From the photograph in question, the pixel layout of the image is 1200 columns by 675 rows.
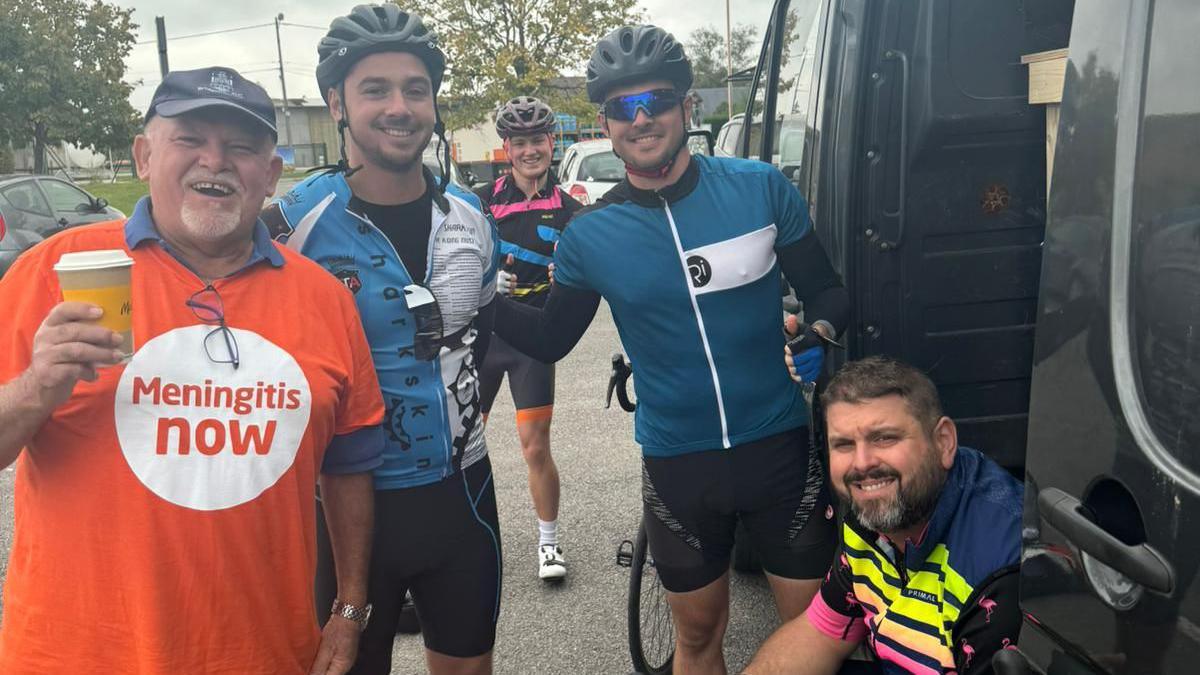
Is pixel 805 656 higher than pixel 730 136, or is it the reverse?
pixel 730 136

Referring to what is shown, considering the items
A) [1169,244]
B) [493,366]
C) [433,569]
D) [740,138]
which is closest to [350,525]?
[433,569]

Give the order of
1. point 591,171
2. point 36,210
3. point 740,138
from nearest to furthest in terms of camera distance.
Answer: point 740,138 < point 36,210 < point 591,171

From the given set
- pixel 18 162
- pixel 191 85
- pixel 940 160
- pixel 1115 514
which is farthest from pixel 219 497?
pixel 18 162

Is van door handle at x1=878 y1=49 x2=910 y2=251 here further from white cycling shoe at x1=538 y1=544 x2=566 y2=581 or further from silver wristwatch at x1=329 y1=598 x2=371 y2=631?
white cycling shoe at x1=538 y1=544 x2=566 y2=581

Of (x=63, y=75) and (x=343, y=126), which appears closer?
(x=343, y=126)

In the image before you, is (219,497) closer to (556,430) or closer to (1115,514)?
(1115,514)

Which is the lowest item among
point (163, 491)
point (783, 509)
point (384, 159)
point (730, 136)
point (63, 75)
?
point (783, 509)

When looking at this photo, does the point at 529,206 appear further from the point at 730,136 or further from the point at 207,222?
the point at 207,222

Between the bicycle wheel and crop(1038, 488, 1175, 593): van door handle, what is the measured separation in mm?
1934

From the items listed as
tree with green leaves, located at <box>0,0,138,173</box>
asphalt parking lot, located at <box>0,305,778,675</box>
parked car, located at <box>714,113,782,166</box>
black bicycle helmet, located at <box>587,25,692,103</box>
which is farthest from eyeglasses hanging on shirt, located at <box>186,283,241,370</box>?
tree with green leaves, located at <box>0,0,138,173</box>

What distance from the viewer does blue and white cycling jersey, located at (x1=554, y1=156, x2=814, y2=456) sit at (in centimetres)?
243

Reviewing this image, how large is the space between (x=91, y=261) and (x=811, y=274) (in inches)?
69.4

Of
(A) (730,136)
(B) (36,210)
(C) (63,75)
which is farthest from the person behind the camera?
(C) (63,75)

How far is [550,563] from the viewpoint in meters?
4.14
